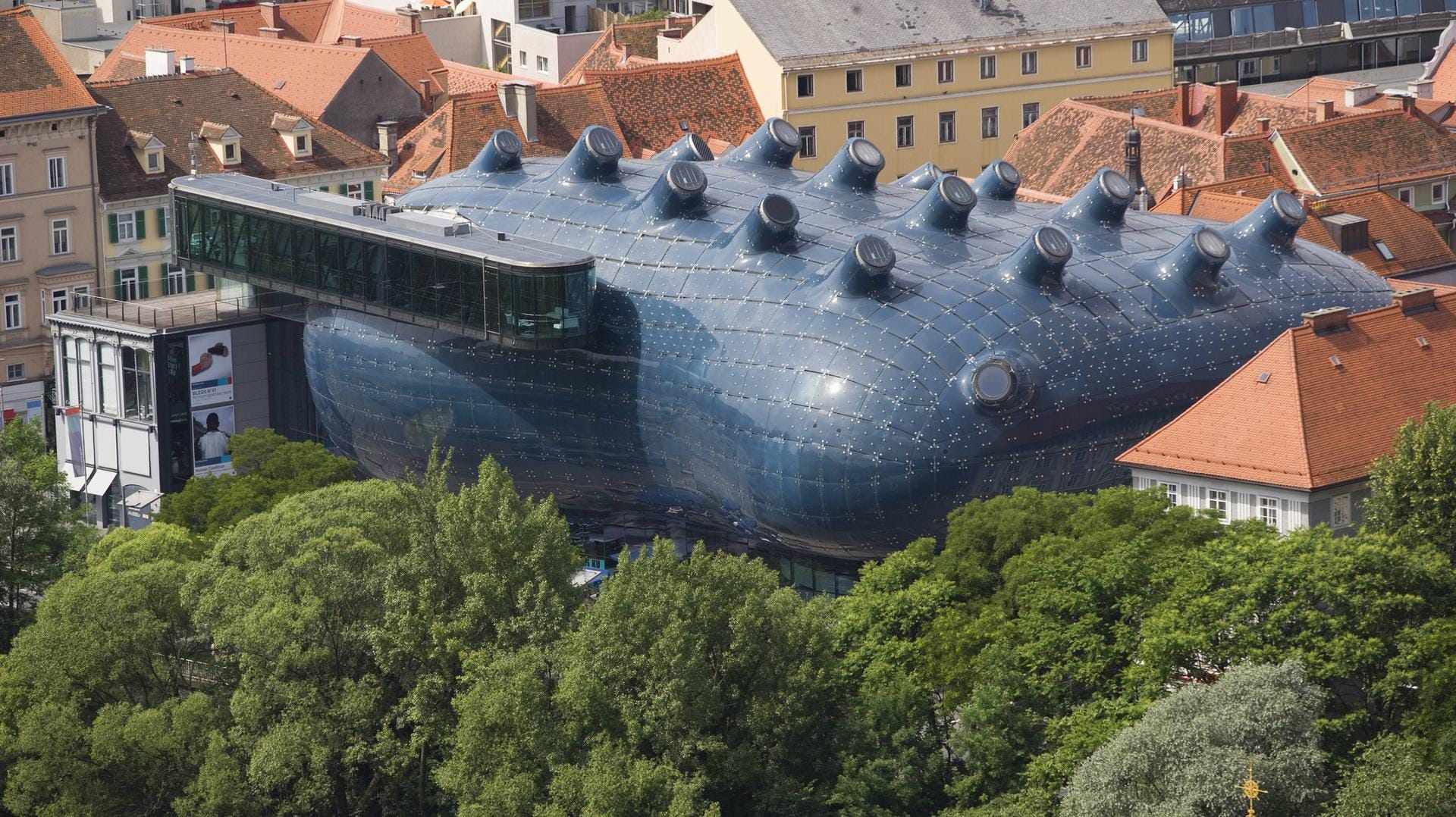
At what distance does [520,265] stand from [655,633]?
2690cm

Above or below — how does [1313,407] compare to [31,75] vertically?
below

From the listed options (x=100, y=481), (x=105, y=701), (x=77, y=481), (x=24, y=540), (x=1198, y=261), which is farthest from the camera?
(x=77, y=481)

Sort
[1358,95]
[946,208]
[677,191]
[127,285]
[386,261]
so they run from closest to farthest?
[946,208] < [677,191] < [386,261] < [127,285] < [1358,95]

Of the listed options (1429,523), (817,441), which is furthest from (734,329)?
(1429,523)

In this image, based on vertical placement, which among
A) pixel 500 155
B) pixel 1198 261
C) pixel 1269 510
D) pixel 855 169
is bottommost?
pixel 1269 510

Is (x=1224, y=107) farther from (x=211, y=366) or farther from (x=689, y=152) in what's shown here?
(x=211, y=366)

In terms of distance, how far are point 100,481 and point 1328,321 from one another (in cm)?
5901

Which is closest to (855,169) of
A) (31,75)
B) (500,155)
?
(500,155)

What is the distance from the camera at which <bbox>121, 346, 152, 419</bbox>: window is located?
15250 cm

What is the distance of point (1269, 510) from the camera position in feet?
409

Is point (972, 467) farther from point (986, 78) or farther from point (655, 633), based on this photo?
point (986, 78)

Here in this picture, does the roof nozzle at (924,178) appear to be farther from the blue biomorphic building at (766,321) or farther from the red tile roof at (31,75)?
the red tile roof at (31,75)

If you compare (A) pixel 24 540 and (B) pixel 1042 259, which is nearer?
(B) pixel 1042 259

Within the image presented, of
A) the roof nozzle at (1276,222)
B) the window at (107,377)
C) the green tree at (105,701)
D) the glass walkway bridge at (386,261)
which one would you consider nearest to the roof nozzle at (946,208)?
the roof nozzle at (1276,222)
